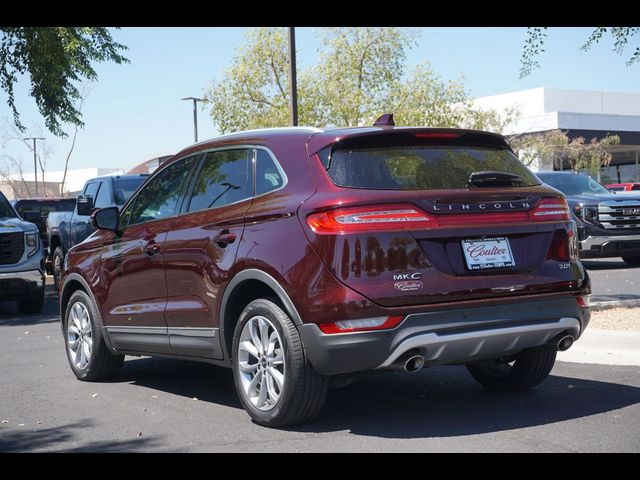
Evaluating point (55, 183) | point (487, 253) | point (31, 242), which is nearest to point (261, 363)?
point (487, 253)

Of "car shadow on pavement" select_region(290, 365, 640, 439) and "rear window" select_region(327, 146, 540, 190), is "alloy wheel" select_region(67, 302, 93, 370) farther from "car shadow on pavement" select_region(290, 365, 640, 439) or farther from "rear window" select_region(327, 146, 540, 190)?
"rear window" select_region(327, 146, 540, 190)

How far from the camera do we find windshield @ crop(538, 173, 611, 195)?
18.4 m

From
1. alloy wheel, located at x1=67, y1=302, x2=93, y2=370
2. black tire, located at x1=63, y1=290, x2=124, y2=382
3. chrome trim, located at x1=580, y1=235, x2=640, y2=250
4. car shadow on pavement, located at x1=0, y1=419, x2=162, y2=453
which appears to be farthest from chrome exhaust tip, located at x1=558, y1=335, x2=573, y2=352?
chrome trim, located at x1=580, y1=235, x2=640, y2=250

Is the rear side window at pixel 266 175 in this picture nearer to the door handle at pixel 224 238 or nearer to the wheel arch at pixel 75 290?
the door handle at pixel 224 238

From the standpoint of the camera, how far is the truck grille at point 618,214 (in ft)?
55.7

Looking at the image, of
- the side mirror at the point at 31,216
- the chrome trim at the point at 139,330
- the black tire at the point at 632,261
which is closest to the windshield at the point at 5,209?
the side mirror at the point at 31,216

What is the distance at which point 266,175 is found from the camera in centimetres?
638

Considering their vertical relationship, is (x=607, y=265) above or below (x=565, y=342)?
below

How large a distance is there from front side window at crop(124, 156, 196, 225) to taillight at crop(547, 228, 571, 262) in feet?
9.01

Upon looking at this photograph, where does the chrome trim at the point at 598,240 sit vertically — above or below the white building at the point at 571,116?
below

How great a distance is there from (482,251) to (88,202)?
10.3m

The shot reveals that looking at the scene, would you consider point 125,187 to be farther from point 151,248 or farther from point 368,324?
point 368,324

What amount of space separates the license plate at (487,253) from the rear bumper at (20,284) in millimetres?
9491
